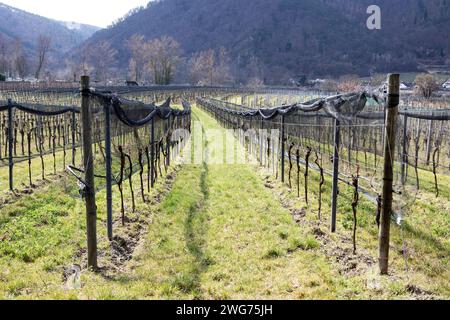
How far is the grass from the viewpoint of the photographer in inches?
205

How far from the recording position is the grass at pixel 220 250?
5219 mm

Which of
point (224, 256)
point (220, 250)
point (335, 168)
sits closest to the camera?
point (224, 256)

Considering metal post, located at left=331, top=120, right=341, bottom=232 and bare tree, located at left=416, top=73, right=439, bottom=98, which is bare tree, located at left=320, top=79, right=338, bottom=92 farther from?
metal post, located at left=331, top=120, right=341, bottom=232

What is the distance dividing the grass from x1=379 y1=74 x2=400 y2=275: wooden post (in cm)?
33

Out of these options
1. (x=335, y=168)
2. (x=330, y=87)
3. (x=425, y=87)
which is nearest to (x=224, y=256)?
(x=335, y=168)

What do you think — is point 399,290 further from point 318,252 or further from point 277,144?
point 277,144

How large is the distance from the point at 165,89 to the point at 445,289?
58.5 m

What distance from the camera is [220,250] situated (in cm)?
681

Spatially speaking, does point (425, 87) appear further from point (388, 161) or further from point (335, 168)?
point (388, 161)

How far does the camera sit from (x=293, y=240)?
703cm

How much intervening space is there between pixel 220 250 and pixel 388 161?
278 centimetres
